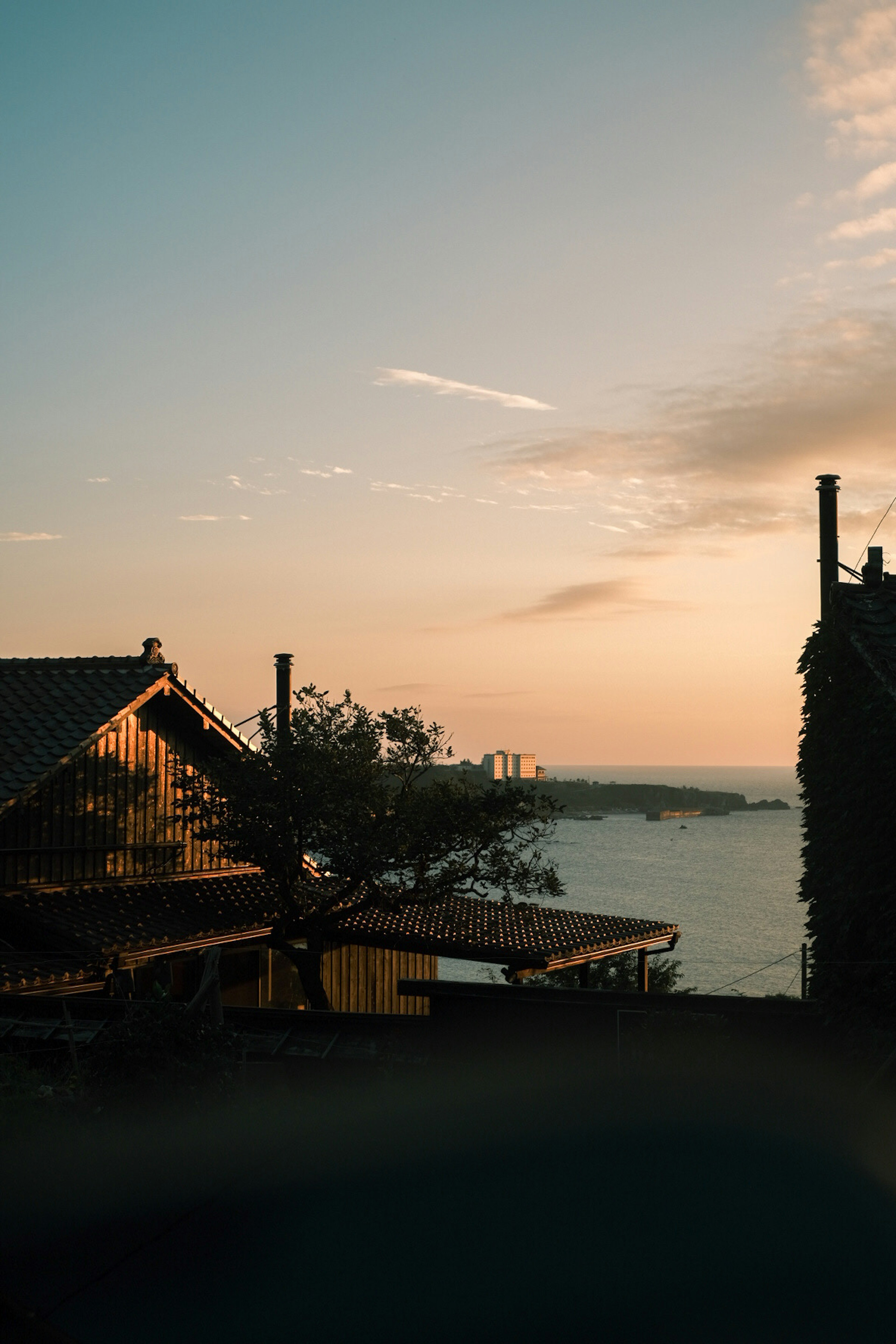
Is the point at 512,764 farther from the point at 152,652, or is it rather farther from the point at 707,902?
the point at 707,902

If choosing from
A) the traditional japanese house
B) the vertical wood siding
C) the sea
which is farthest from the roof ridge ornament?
the sea

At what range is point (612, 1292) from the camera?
671 centimetres

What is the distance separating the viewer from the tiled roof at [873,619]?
1034 cm

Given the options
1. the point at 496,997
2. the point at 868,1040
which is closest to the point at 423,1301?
the point at 868,1040

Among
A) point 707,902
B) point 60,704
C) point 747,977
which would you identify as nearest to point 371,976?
point 60,704

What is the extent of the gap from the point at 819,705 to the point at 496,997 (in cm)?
572

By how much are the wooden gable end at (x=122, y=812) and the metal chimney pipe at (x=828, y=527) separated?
12.3m

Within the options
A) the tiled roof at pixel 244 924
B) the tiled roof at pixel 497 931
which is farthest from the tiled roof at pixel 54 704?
the tiled roof at pixel 497 931

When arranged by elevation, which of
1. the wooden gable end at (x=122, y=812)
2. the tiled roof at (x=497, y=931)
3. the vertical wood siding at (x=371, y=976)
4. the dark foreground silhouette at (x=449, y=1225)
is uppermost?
the wooden gable end at (x=122, y=812)

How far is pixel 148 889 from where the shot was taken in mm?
20391

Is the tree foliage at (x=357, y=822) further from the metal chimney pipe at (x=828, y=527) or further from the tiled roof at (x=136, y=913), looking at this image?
the metal chimney pipe at (x=828, y=527)

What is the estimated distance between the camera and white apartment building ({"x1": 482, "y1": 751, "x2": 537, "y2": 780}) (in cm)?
5106

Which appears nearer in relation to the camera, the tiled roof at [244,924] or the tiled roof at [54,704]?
the tiled roof at [244,924]

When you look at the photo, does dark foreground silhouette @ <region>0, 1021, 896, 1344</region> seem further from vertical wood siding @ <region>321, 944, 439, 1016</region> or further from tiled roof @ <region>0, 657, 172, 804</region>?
vertical wood siding @ <region>321, 944, 439, 1016</region>
